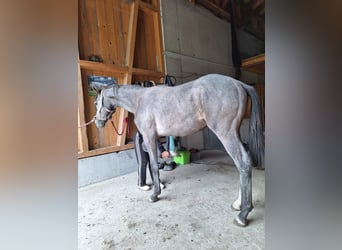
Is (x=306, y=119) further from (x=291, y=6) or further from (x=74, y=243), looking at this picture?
(x=74, y=243)

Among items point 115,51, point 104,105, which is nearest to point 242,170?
point 104,105

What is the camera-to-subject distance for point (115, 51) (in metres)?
3.45

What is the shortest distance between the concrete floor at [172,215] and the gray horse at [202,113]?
173 mm

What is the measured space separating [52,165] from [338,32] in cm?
65

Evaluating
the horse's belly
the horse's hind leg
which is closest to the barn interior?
the horse's hind leg

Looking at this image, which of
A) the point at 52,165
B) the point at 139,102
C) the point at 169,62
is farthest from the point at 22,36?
the point at 169,62

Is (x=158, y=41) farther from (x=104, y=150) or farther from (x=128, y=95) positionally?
(x=104, y=150)

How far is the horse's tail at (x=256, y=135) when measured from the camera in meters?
1.89

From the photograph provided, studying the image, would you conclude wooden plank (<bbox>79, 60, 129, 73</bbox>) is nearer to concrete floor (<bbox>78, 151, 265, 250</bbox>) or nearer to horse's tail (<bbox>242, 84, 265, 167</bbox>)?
concrete floor (<bbox>78, 151, 265, 250</bbox>)

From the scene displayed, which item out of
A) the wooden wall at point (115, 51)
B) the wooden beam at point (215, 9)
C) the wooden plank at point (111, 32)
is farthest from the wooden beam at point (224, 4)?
the wooden plank at point (111, 32)

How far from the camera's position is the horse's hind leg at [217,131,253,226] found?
1775 millimetres

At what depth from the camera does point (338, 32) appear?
34 cm

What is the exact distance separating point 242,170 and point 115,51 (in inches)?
112

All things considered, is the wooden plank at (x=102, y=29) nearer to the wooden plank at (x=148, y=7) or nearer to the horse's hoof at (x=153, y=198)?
the wooden plank at (x=148, y=7)
